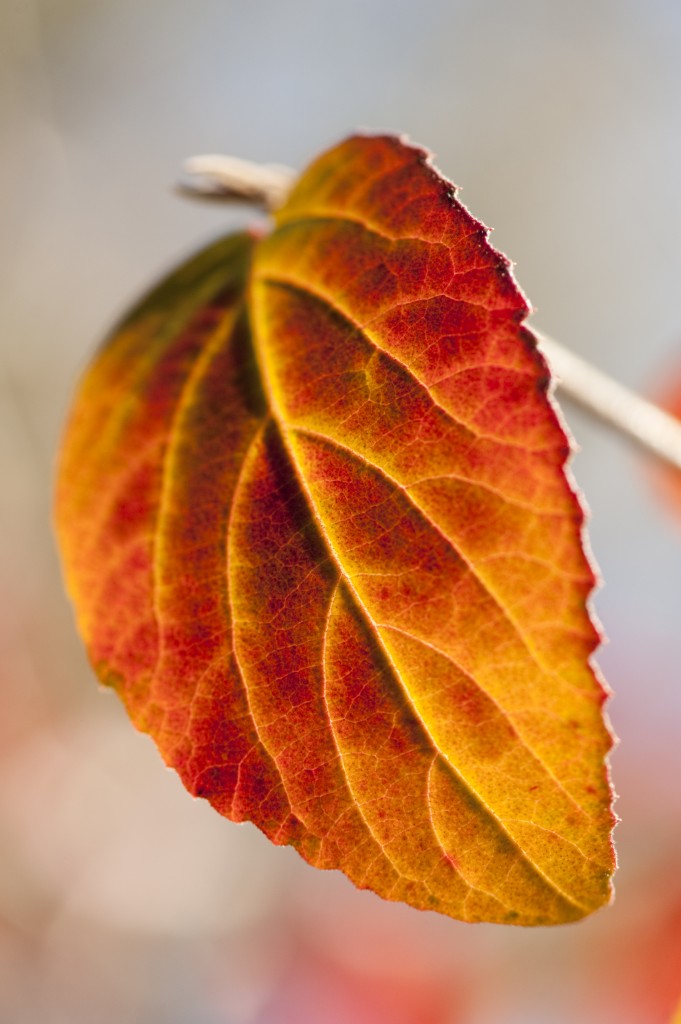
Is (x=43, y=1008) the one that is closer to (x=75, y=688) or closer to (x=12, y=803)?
(x=12, y=803)

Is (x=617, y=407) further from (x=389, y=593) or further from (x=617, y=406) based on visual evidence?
(x=389, y=593)

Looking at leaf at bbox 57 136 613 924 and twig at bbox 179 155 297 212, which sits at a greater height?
twig at bbox 179 155 297 212

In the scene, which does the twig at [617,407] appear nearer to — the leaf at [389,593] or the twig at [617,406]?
the twig at [617,406]

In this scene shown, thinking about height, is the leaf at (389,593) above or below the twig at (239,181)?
below

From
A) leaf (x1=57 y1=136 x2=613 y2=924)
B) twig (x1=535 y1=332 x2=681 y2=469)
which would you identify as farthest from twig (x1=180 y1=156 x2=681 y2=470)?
leaf (x1=57 y1=136 x2=613 y2=924)

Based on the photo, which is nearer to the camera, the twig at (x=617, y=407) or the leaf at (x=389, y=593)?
the leaf at (x=389, y=593)

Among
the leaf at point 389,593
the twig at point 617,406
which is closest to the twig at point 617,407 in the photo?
the twig at point 617,406

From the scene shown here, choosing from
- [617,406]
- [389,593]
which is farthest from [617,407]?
[389,593]

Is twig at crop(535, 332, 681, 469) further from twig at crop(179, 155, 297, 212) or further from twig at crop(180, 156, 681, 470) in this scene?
twig at crop(179, 155, 297, 212)

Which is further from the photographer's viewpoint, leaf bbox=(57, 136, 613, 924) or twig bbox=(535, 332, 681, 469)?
twig bbox=(535, 332, 681, 469)
